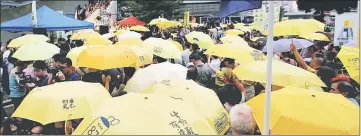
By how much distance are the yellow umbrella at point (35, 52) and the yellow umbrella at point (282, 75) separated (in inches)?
157

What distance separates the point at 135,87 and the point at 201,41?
555 cm

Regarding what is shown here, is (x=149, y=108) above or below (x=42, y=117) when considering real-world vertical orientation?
above

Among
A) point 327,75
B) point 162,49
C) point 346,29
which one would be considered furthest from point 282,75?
point 162,49

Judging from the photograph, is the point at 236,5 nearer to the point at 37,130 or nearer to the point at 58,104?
the point at 58,104

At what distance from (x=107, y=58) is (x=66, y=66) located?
96 cm

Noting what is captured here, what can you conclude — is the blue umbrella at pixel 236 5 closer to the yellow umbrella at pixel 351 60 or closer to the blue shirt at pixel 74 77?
the yellow umbrella at pixel 351 60

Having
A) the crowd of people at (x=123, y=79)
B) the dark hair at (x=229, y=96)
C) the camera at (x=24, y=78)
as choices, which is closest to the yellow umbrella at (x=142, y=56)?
the crowd of people at (x=123, y=79)

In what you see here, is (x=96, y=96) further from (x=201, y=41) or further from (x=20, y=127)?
(x=201, y=41)

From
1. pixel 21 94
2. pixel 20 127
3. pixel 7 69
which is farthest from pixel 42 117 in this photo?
pixel 7 69

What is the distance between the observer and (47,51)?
8.45 m

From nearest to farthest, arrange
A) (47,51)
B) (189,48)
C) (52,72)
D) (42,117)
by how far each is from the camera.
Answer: (42,117) → (52,72) → (47,51) → (189,48)

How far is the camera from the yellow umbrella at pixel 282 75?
525cm

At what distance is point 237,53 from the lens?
277 inches

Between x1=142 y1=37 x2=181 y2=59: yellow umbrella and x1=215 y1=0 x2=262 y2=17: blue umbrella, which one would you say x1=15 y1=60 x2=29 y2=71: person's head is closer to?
x1=142 y1=37 x2=181 y2=59: yellow umbrella
